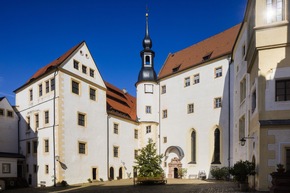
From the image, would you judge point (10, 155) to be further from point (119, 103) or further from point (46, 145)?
point (119, 103)

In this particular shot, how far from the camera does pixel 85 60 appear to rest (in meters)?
30.1

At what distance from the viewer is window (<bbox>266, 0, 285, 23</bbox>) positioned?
14398 millimetres

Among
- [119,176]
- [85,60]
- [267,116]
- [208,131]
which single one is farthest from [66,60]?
[267,116]

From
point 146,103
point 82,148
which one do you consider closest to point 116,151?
point 82,148

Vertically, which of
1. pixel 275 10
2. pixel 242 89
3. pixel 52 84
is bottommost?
pixel 242 89

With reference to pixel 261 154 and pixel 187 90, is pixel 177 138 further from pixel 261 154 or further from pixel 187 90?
pixel 261 154

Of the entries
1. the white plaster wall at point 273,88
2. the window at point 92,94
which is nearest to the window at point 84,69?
the window at point 92,94

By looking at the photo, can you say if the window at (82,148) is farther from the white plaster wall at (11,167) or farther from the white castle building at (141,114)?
the white plaster wall at (11,167)

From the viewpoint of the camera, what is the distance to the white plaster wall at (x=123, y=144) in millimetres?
32656

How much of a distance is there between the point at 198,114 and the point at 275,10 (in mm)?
20608

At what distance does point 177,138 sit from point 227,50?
1254cm

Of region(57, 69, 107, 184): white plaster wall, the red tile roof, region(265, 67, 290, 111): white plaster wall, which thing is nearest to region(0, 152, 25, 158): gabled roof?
region(57, 69, 107, 184): white plaster wall

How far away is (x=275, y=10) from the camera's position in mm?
14539

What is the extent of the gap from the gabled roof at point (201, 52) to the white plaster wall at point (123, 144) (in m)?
9.08
